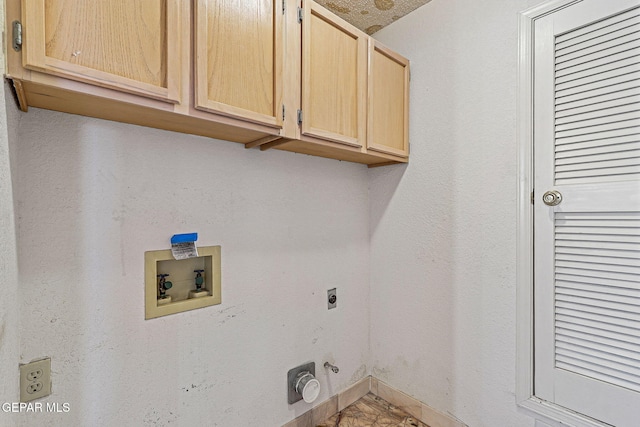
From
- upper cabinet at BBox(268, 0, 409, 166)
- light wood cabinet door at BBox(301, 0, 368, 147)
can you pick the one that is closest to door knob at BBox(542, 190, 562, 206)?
upper cabinet at BBox(268, 0, 409, 166)

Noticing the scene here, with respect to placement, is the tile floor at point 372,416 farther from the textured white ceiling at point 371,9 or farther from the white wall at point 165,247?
the textured white ceiling at point 371,9

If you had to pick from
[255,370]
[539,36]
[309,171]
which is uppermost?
[539,36]

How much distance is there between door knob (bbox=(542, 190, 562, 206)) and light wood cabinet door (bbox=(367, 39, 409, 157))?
642mm

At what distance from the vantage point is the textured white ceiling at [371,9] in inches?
61.0

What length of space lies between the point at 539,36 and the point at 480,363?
1388 millimetres

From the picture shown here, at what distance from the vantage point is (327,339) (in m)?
1.65

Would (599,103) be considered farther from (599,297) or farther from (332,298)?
(332,298)

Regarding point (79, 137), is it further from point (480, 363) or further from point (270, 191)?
point (480, 363)

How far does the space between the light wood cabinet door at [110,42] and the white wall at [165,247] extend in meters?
0.27

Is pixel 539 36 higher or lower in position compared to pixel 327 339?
higher

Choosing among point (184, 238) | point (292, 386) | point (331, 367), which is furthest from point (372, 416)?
point (184, 238)

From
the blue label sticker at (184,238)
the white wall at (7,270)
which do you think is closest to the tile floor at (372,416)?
the blue label sticker at (184,238)

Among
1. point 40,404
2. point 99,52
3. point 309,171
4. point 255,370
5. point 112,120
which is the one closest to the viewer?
point 99,52

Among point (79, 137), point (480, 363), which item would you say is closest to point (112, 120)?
point (79, 137)
